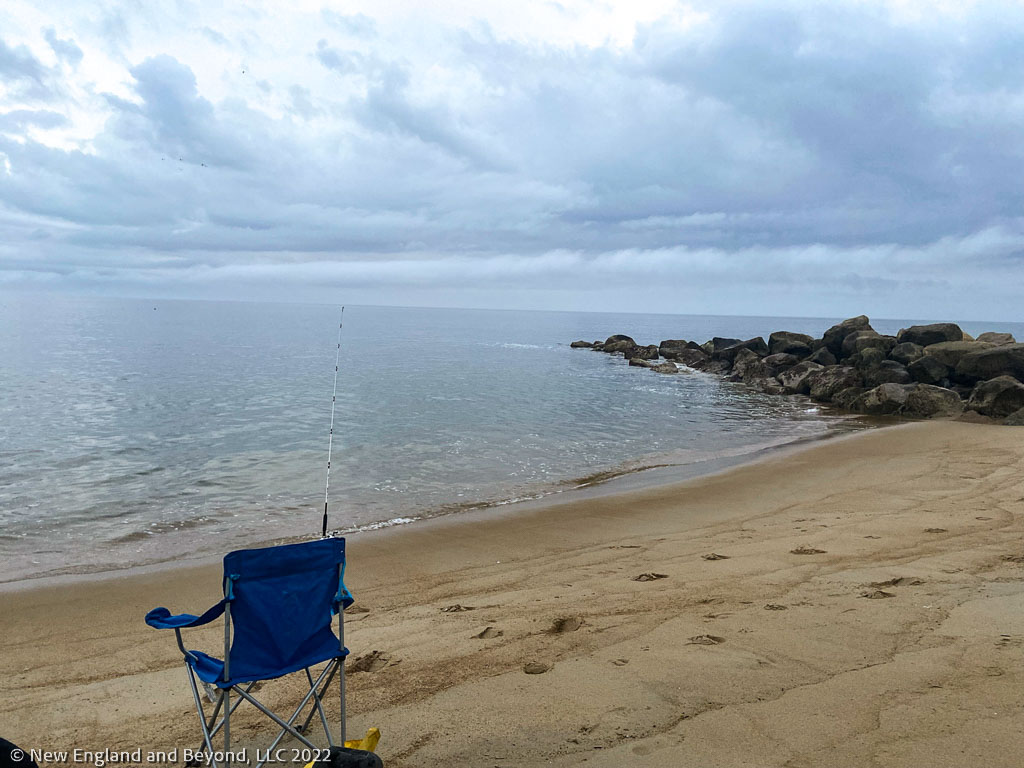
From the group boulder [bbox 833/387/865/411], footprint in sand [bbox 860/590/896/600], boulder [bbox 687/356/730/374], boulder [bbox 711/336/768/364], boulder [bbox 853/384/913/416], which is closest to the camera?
footprint in sand [bbox 860/590/896/600]

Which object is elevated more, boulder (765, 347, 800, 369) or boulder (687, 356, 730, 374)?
boulder (765, 347, 800, 369)

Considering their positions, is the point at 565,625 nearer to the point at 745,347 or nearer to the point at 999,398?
the point at 999,398

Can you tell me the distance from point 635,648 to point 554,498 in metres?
7.48

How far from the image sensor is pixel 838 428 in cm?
2103

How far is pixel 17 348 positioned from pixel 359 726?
2260 inches

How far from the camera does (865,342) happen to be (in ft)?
103

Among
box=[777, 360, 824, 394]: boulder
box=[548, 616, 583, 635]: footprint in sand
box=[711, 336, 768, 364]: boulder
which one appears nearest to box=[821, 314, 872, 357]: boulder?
box=[777, 360, 824, 394]: boulder

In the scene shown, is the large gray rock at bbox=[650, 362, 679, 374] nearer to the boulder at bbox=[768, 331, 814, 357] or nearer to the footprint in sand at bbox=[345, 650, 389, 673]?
the boulder at bbox=[768, 331, 814, 357]

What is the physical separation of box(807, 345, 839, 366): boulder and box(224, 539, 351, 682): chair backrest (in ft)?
110

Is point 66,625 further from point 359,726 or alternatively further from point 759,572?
point 759,572

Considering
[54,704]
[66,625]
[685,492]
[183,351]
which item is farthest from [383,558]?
[183,351]

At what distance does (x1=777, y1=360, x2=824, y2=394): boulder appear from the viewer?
98.7ft

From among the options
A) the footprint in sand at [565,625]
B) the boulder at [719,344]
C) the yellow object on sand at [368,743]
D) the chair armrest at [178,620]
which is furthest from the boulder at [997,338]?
the chair armrest at [178,620]

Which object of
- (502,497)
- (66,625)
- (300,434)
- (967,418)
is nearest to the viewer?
(66,625)
